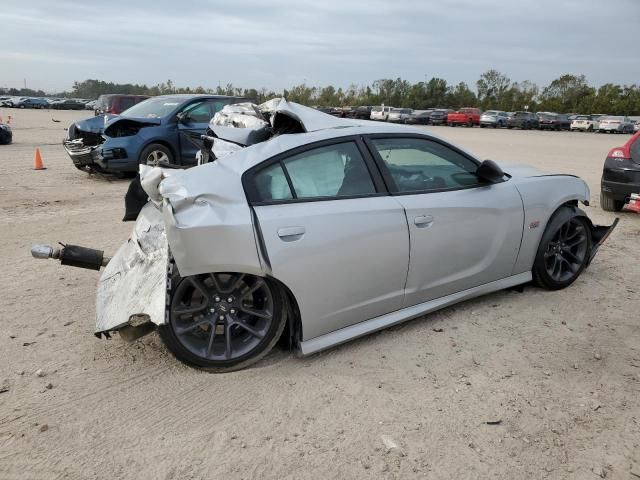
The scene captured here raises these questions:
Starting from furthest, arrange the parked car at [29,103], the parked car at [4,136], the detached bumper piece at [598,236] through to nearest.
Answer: the parked car at [29,103] → the parked car at [4,136] → the detached bumper piece at [598,236]

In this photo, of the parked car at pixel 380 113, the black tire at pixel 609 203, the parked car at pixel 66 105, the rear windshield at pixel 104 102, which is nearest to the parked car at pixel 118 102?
the rear windshield at pixel 104 102

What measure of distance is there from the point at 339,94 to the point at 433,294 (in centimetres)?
9295

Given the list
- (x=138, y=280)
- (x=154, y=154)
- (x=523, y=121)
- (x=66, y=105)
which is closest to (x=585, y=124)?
(x=523, y=121)

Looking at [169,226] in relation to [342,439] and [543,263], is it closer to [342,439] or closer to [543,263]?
[342,439]

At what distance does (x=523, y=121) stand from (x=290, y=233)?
4634cm

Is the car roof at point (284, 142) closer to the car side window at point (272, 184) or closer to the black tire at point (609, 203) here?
the car side window at point (272, 184)

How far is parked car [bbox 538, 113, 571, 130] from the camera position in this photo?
45656 millimetres

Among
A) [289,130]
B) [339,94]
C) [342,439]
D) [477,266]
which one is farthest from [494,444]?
[339,94]

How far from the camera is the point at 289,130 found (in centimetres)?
380

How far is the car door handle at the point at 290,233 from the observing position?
315 cm

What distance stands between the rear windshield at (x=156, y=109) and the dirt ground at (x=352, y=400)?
653 cm

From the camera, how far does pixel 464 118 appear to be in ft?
155

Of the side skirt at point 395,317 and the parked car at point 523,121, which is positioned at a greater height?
the side skirt at point 395,317

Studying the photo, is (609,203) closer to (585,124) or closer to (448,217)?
(448,217)
